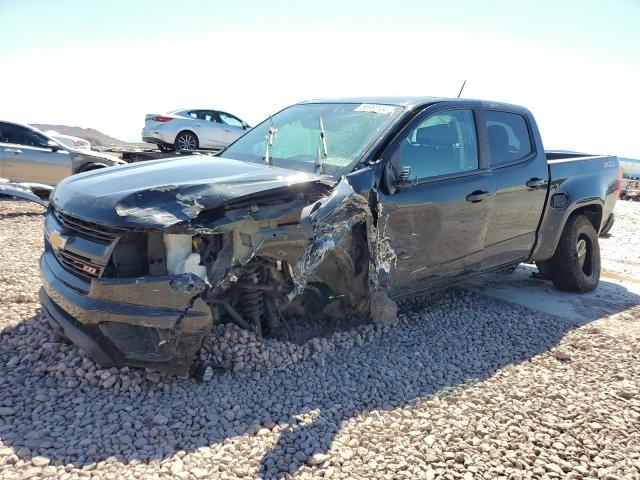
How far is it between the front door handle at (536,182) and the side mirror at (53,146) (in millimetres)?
8489

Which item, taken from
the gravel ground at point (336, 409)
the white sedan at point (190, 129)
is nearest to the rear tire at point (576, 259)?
the gravel ground at point (336, 409)

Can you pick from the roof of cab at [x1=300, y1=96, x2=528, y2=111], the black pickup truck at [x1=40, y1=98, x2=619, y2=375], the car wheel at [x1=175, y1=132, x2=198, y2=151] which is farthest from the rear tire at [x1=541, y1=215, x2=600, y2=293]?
the car wheel at [x1=175, y1=132, x2=198, y2=151]

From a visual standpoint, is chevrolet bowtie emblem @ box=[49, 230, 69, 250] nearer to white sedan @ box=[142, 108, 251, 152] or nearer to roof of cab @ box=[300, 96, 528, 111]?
roof of cab @ box=[300, 96, 528, 111]

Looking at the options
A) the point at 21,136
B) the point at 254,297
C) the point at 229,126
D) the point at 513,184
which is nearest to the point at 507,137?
the point at 513,184

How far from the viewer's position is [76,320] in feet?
9.36

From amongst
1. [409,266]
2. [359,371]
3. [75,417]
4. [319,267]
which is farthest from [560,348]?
[75,417]

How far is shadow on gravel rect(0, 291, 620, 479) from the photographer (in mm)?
2486

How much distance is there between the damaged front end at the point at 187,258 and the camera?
108 inches

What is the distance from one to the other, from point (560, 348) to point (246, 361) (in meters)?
2.48

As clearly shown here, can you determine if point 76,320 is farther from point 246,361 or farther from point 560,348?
point 560,348

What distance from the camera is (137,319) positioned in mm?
2742

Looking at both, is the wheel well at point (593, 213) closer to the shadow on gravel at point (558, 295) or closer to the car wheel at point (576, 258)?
the car wheel at point (576, 258)

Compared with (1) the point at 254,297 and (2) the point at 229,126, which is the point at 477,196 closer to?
(1) the point at 254,297

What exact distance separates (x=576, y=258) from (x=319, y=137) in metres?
3.25
